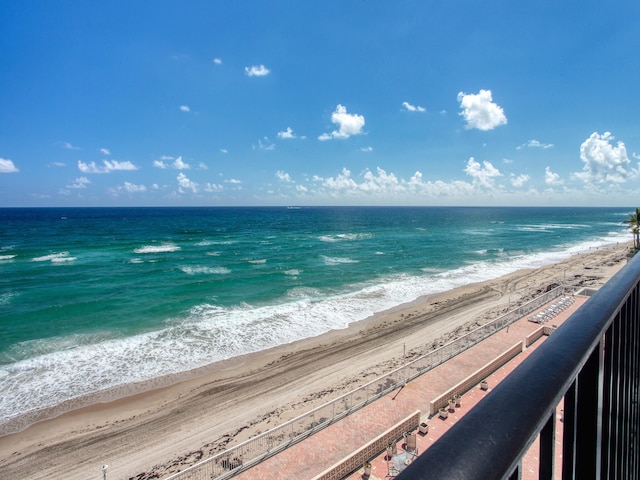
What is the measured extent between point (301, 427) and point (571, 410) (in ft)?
42.2

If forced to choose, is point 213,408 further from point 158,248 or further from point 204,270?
point 158,248

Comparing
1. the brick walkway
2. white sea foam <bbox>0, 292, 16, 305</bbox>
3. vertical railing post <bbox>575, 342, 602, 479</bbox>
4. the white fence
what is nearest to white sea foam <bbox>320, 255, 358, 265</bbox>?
the white fence

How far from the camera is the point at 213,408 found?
48.8 ft

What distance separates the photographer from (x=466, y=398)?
13.0 m

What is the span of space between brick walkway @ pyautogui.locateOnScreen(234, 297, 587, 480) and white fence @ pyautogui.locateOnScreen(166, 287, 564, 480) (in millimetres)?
228

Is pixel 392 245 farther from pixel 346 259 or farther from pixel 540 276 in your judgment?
pixel 540 276

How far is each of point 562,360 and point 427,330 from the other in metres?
23.5

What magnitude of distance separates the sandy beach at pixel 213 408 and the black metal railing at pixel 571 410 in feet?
45.0

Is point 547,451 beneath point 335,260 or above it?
above

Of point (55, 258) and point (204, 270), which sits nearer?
point (204, 270)

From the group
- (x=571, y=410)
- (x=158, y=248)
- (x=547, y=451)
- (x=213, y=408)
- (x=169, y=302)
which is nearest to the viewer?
(x=547, y=451)

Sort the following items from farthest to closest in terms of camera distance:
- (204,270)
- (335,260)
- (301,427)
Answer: (335,260)
(204,270)
(301,427)

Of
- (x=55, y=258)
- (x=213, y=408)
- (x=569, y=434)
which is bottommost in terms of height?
(x=213, y=408)

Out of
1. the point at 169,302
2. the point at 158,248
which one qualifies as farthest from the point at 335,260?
the point at 158,248
